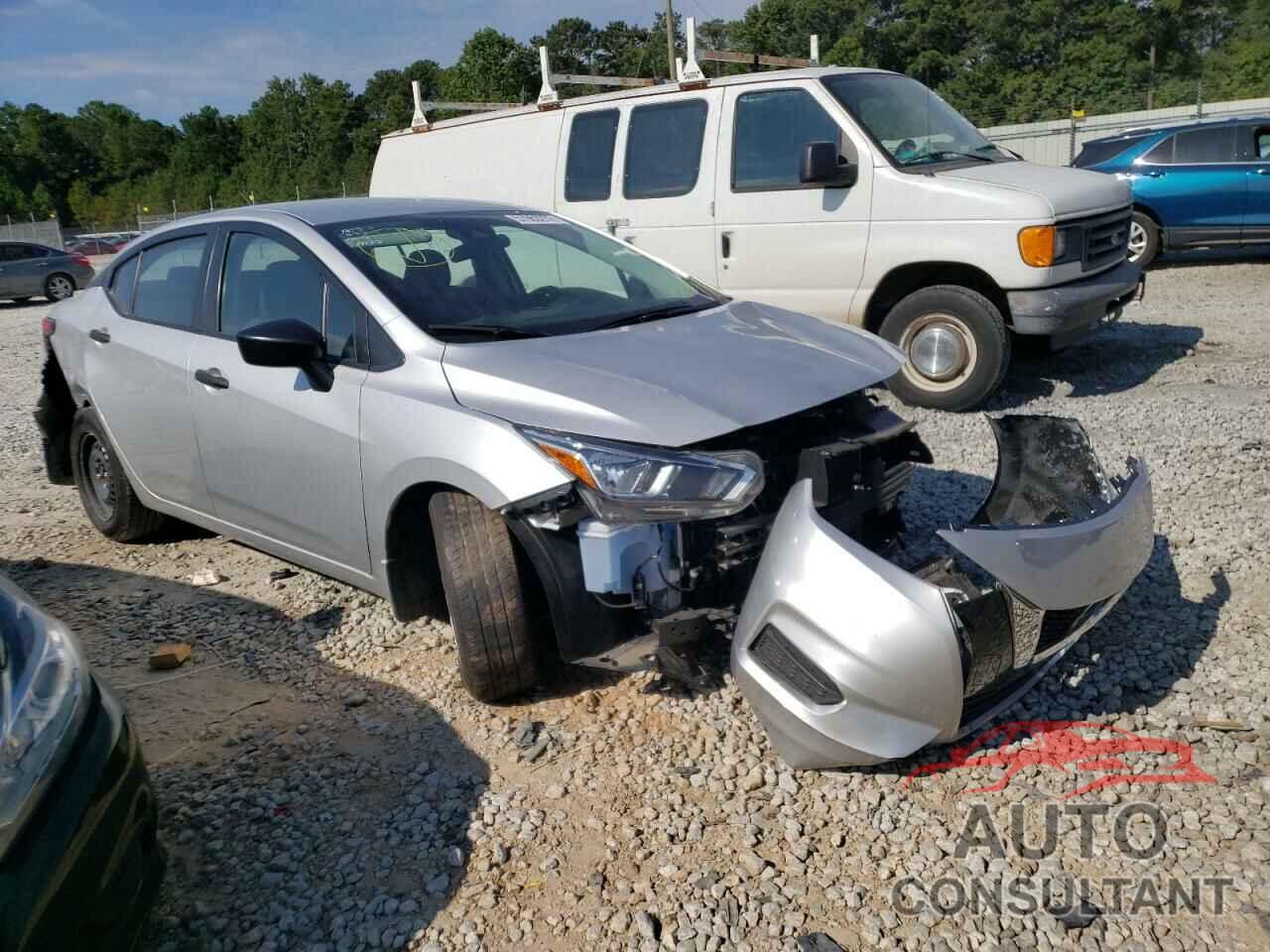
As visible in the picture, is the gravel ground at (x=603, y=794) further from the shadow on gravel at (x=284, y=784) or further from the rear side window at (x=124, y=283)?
the rear side window at (x=124, y=283)

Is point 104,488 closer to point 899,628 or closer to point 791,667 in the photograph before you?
point 791,667

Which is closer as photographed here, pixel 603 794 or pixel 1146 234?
pixel 603 794

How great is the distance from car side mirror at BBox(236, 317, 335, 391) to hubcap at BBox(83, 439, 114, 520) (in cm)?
206

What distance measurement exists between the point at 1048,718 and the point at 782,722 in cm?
97

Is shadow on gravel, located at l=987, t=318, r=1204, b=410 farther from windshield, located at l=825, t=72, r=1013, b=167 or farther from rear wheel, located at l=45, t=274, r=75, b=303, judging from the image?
rear wheel, located at l=45, t=274, r=75, b=303

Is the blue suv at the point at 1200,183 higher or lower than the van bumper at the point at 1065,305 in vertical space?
higher

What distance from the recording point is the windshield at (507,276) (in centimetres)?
362

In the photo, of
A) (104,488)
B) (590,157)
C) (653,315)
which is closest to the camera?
(653,315)

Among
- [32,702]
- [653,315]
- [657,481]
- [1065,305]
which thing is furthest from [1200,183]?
[32,702]

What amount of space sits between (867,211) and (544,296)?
135 inches

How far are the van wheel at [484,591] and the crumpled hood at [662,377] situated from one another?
0.37m

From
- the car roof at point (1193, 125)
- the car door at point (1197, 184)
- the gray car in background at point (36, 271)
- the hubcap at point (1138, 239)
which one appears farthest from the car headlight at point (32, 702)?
the gray car in background at point (36, 271)

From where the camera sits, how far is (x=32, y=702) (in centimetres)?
202

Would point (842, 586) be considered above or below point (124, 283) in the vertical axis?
below
